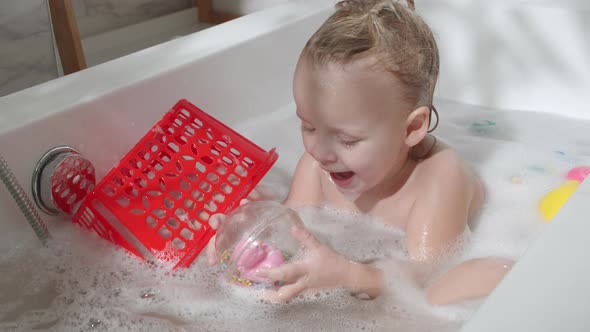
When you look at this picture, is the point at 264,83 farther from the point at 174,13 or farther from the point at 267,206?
the point at 174,13

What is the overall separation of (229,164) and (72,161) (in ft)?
0.90

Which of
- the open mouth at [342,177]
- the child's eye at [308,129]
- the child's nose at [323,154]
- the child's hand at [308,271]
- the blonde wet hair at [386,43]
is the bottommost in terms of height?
the child's hand at [308,271]

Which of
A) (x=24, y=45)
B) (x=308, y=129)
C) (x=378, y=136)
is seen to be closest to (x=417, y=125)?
(x=378, y=136)

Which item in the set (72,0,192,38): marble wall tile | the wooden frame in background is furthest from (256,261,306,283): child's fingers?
(72,0,192,38): marble wall tile

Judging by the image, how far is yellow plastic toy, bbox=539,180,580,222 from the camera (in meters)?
1.18

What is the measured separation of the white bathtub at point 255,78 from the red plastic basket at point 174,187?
8 centimetres

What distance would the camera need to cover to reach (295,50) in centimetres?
156

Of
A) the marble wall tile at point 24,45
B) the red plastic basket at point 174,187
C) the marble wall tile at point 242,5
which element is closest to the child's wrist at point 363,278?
the red plastic basket at point 174,187

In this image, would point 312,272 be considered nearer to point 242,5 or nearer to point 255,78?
point 255,78

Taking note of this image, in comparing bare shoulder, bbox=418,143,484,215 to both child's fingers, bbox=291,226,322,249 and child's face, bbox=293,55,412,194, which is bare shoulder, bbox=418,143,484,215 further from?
child's fingers, bbox=291,226,322,249

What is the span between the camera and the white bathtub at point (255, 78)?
1108mm

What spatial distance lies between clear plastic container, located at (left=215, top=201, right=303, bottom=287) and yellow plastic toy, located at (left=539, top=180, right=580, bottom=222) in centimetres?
51

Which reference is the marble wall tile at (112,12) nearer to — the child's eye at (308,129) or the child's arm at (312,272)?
the child's eye at (308,129)

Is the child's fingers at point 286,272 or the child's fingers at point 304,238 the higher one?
the child's fingers at point 304,238
